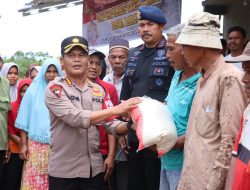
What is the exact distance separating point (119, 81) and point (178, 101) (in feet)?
6.06

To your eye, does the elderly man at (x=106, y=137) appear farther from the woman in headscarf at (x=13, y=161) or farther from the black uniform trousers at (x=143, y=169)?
the woman in headscarf at (x=13, y=161)

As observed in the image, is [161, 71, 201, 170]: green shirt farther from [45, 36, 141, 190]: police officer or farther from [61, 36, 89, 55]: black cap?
[61, 36, 89, 55]: black cap

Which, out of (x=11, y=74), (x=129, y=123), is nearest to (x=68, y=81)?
(x=129, y=123)

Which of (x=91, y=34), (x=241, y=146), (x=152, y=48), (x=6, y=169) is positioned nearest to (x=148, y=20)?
(x=152, y=48)

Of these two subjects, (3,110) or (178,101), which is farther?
(3,110)

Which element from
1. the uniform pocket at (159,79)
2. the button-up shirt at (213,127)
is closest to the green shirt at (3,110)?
the uniform pocket at (159,79)

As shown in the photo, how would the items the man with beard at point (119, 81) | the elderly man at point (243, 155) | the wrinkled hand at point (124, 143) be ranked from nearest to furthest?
1. the elderly man at point (243, 155)
2. the wrinkled hand at point (124, 143)
3. the man with beard at point (119, 81)

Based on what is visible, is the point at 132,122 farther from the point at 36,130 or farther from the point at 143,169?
the point at 36,130

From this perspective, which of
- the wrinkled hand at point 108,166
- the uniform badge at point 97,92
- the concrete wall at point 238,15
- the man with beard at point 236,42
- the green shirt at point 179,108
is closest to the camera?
the green shirt at point 179,108

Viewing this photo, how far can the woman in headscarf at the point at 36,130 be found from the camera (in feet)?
16.9

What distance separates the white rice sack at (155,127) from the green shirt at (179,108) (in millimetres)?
140

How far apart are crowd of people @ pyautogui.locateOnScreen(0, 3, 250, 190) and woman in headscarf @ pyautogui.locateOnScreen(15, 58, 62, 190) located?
0.4 inches

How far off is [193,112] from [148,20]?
1.38m

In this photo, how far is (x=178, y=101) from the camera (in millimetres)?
3564
